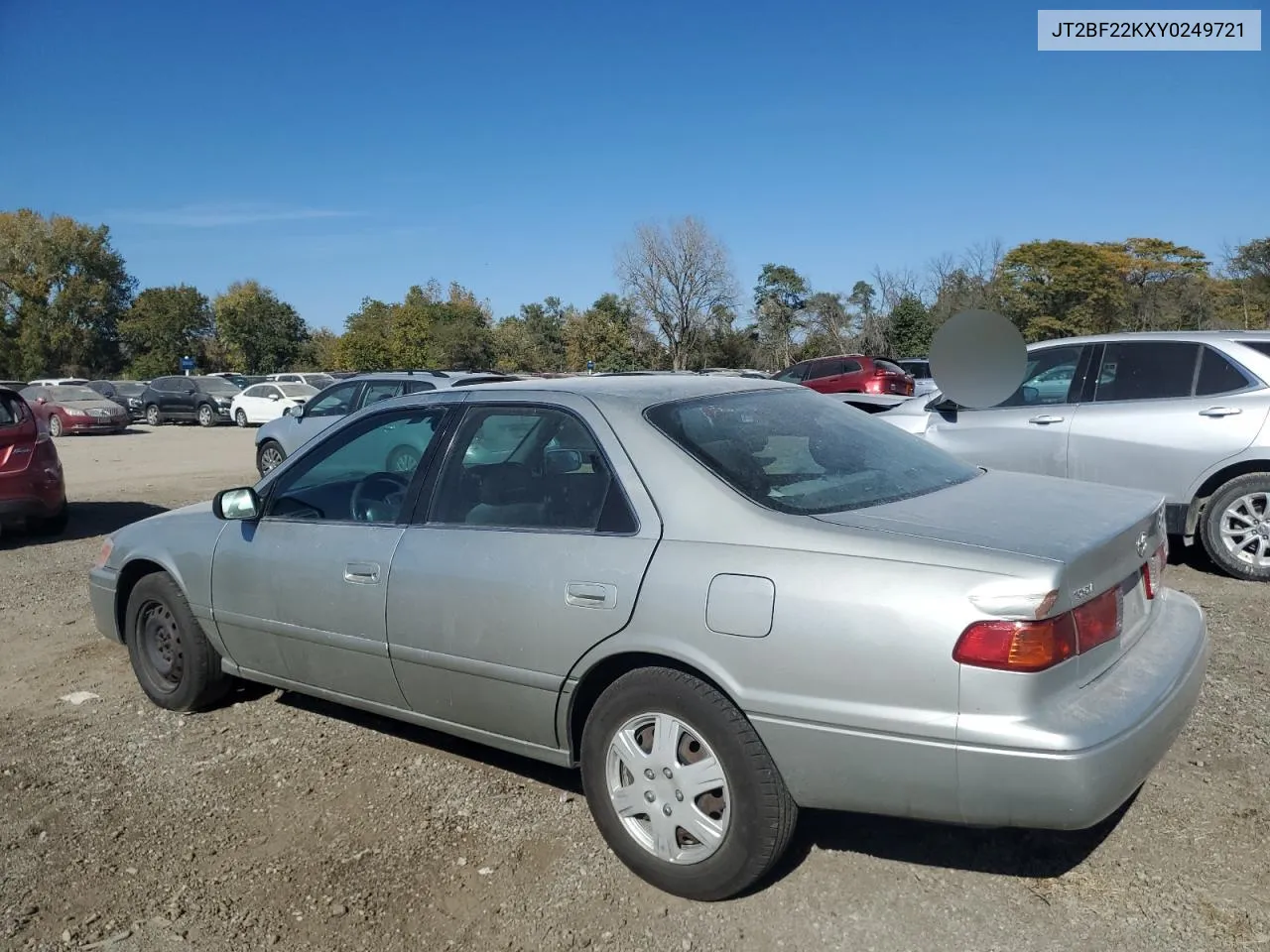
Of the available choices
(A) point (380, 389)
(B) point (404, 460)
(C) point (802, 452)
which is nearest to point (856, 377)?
(A) point (380, 389)

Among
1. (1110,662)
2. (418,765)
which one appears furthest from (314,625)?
(1110,662)

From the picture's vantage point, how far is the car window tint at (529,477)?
3.33m

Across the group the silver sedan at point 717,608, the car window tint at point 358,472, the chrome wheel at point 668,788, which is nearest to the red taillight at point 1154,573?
the silver sedan at point 717,608

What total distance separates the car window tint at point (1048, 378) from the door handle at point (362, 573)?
5.39 meters

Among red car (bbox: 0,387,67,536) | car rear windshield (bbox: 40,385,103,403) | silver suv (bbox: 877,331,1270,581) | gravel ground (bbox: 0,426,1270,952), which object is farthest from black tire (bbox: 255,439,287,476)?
car rear windshield (bbox: 40,385,103,403)

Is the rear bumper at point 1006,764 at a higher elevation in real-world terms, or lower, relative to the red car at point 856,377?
higher

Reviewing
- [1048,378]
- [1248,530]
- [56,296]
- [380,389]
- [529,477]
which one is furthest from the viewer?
[56,296]

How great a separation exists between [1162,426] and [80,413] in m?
26.5

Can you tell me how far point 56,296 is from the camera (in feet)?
203

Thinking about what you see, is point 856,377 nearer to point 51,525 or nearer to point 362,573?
point 51,525

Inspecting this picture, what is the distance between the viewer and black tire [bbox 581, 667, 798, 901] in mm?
2822

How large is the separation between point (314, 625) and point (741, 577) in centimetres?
195

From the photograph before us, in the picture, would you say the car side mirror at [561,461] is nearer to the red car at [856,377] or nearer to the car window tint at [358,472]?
the car window tint at [358,472]

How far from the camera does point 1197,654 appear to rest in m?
3.17
